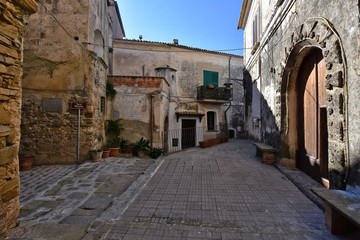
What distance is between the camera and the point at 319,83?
4.27 meters

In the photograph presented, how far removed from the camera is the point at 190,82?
1489 cm

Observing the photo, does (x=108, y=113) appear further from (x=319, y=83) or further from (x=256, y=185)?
(x=319, y=83)

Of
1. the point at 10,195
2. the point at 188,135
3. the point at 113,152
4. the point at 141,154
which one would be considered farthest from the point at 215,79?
the point at 10,195

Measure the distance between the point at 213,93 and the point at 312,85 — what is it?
10.3 m

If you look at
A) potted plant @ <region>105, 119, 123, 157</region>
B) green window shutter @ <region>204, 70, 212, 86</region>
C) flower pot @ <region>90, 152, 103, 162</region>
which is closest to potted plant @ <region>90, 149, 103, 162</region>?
flower pot @ <region>90, 152, 103, 162</region>

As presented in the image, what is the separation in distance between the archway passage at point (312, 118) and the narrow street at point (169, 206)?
0.75 meters

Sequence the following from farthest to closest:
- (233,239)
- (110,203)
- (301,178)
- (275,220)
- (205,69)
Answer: (205,69) < (301,178) < (110,203) < (275,220) < (233,239)

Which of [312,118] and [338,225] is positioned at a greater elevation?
[312,118]

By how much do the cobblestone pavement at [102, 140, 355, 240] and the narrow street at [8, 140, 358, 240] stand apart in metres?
0.01

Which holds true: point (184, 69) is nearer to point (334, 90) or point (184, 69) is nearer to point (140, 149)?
point (140, 149)

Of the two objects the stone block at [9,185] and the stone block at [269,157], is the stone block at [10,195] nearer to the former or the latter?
the stone block at [9,185]

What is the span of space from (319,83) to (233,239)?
3.95 meters

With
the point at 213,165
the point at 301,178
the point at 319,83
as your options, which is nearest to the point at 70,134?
the point at 213,165

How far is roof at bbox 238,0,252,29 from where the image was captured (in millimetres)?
10034
